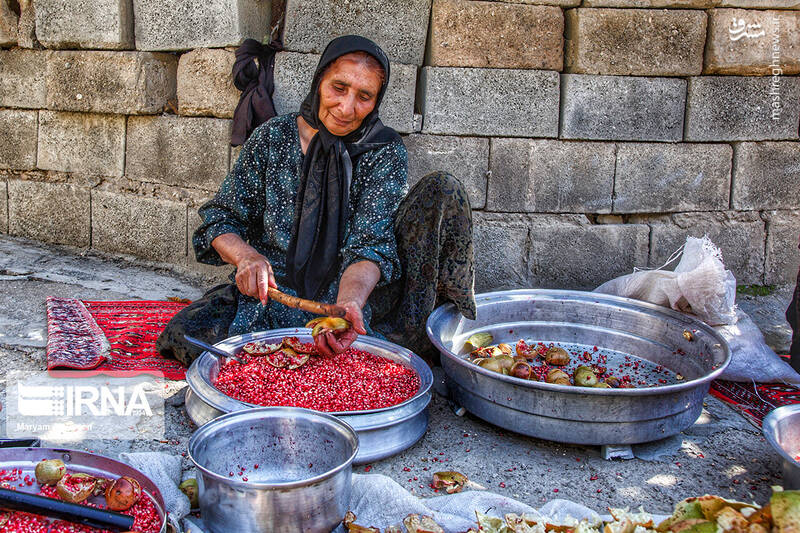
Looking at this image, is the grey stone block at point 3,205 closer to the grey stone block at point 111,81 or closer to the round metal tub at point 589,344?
the grey stone block at point 111,81

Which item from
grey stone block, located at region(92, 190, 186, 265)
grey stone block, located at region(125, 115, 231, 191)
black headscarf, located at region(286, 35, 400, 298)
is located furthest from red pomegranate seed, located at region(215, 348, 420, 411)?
grey stone block, located at region(92, 190, 186, 265)

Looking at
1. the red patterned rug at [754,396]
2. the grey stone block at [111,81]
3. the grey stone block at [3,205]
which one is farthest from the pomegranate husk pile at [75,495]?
the grey stone block at [3,205]

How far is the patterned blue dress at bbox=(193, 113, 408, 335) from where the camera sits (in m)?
3.26

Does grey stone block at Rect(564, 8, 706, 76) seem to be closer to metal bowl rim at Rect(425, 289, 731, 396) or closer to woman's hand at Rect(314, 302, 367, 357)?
metal bowl rim at Rect(425, 289, 731, 396)

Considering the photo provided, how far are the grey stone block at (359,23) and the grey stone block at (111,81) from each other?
3.49 feet

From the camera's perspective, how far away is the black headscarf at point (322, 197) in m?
3.22

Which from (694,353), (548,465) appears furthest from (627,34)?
(548,465)

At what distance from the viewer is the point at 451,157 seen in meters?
4.24

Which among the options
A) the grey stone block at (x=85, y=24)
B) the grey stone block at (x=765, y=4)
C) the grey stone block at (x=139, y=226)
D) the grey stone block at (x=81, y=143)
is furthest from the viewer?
the grey stone block at (x=81, y=143)

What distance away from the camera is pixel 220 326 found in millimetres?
Result: 3312

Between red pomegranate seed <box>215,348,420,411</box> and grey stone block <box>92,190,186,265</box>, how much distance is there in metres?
2.10

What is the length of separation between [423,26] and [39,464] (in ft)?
10.2

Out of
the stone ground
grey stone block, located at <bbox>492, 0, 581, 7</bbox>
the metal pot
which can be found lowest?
the stone ground

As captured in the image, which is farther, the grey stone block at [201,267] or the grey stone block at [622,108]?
the grey stone block at [201,267]
